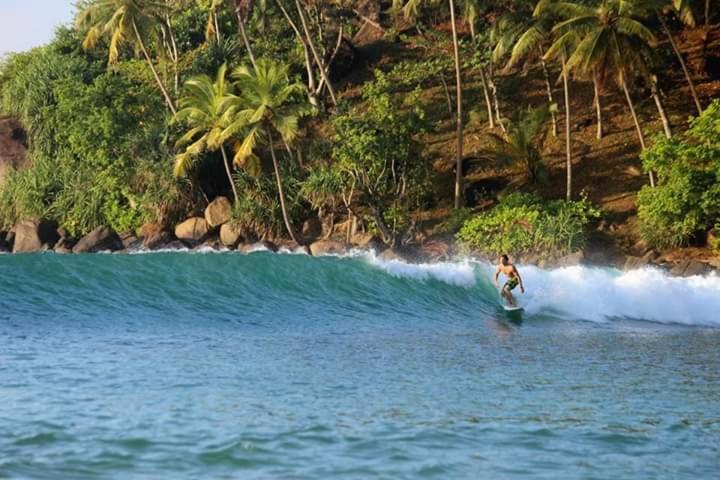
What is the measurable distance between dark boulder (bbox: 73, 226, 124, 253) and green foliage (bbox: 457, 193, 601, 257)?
14153 mm

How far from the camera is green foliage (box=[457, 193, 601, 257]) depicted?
1264 inches

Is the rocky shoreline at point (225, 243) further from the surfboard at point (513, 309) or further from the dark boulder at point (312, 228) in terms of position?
the surfboard at point (513, 309)

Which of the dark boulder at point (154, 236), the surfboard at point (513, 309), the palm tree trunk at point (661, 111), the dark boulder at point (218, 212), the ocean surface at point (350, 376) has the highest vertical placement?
the palm tree trunk at point (661, 111)

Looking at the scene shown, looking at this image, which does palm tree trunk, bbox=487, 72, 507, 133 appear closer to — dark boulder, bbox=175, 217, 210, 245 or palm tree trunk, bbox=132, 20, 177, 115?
dark boulder, bbox=175, 217, 210, 245

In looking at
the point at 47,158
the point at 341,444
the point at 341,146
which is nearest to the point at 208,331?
the point at 341,444

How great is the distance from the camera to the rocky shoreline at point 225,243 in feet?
105

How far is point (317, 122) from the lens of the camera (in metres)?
47.1

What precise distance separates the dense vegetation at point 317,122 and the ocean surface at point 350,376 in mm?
10041

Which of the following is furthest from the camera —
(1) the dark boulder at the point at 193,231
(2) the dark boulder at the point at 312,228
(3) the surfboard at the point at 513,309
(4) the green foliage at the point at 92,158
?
(4) the green foliage at the point at 92,158

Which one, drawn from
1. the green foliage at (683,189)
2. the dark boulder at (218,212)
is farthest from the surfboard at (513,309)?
the dark boulder at (218,212)

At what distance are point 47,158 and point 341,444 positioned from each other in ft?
125

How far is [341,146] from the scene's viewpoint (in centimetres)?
3584

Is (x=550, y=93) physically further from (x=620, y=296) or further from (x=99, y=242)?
(x=620, y=296)

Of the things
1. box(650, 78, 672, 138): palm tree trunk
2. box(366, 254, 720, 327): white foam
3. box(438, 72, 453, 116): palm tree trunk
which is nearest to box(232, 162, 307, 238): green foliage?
box(438, 72, 453, 116): palm tree trunk
